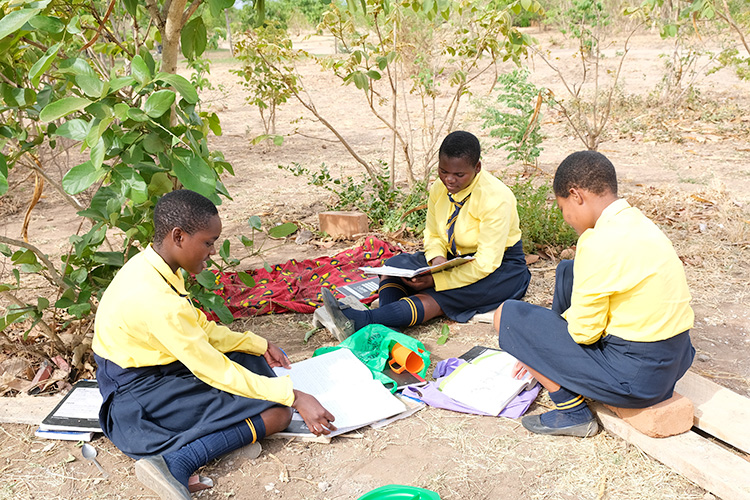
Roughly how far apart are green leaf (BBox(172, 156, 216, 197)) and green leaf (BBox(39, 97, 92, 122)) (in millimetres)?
386

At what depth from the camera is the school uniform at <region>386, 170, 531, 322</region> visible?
3.70m

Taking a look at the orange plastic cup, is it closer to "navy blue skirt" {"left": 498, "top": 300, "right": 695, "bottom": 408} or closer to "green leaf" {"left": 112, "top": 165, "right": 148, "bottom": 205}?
"navy blue skirt" {"left": 498, "top": 300, "right": 695, "bottom": 408}

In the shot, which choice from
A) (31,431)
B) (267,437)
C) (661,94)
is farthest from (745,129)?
(31,431)

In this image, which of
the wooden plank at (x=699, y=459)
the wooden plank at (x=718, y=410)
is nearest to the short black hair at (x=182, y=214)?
the wooden plank at (x=699, y=459)

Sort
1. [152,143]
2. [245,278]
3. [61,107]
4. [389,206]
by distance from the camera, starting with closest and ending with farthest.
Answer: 1. [61,107]
2. [152,143]
3. [245,278]
4. [389,206]

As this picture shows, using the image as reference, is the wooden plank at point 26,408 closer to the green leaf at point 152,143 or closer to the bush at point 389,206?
the green leaf at point 152,143

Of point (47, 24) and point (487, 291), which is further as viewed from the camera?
point (487, 291)

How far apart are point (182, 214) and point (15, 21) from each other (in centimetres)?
83

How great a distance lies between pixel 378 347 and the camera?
11.1 ft

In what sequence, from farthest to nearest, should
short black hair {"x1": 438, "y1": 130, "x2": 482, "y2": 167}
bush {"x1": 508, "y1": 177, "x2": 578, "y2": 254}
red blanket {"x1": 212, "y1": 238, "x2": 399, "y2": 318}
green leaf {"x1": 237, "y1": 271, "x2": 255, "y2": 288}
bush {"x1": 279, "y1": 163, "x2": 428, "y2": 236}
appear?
bush {"x1": 279, "y1": 163, "x2": 428, "y2": 236} → bush {"x1": 508, "y1": 177, "x2": 578, "y2": 254} → red blanket {"x1": 212, "y1": 238, "x2": 399, "y2": 318} → short black hair {"x1": 438, "y1": 130, "x2": 482, "y2": 167} → green leaf {"x1": 237, "y1": 271, "x2": 255, "y2": 288}

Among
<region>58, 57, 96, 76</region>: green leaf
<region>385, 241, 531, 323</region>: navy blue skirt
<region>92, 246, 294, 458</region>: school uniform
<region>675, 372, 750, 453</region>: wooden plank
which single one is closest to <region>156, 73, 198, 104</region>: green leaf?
<region>58, 57, 96, 76</region>: green leaf

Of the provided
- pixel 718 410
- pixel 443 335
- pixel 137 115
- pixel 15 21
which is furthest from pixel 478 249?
pixel 15 21

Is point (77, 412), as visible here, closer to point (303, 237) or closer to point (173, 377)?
point (173, 377)

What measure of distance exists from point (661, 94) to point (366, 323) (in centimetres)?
862
